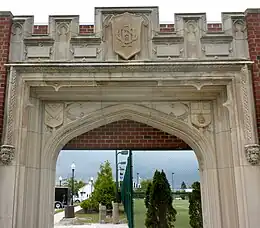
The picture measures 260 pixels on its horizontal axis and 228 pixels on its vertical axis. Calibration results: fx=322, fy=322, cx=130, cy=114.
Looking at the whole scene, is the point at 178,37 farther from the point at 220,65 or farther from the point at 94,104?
the point at 94,104

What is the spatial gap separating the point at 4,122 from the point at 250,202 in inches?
133

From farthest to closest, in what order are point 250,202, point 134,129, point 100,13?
1. point 134,129
2. point 100,13
3. point 250,202

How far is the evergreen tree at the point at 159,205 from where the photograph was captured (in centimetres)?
1006

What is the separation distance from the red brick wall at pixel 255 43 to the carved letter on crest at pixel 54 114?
2860 millimetres

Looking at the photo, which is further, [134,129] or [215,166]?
[134,129]

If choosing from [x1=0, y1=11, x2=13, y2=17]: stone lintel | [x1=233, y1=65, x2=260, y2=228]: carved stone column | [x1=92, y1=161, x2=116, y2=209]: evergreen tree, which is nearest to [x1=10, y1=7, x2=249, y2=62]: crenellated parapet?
[x1=0, y1=11, x2=13, y2=17]: stone lintel

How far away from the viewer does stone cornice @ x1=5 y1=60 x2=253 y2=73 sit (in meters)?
4.45

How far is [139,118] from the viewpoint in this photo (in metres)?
5.11

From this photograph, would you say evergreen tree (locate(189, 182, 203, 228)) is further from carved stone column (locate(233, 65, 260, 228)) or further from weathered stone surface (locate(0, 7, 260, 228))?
carved stone column (locate(233, 65, 260, 228))

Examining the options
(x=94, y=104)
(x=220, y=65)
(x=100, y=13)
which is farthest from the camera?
(x=94, y=104)

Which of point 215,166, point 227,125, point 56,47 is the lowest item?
point 215,166

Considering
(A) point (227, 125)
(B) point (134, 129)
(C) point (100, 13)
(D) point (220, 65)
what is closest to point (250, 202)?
(A) point (227, 125)

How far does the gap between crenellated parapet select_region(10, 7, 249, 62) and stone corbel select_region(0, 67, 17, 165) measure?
35 centimetres

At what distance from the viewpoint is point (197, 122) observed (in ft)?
16.2
